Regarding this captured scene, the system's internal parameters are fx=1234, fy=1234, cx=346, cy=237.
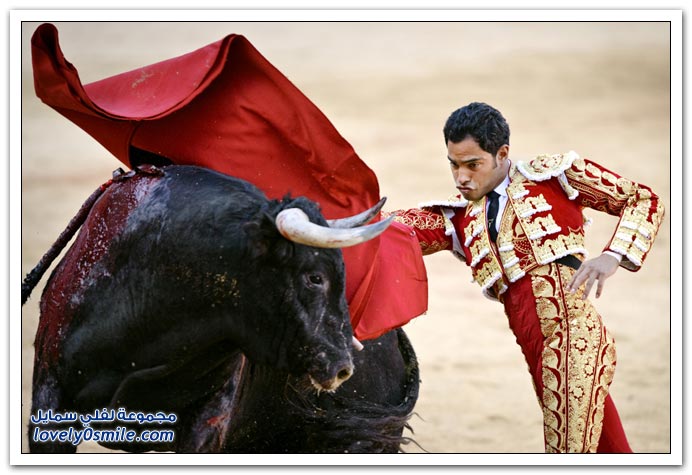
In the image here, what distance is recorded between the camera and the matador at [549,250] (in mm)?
4406

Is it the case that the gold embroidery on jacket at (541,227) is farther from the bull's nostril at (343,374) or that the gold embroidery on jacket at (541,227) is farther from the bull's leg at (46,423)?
the bull's leg at (46,423)

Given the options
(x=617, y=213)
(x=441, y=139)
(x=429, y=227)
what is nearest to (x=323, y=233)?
(x=429, y=227)

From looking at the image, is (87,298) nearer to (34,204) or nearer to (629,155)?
(34,204)

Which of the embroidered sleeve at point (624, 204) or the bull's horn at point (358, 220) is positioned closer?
the bull's horn at point (358, 220)

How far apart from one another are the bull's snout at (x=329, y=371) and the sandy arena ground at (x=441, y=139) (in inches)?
129

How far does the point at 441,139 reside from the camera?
15078 millimetres

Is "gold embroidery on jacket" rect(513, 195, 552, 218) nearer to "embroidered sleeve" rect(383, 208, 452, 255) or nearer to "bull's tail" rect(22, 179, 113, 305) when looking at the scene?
"embroidered sleeve" rect(383, 208, 452, 255)

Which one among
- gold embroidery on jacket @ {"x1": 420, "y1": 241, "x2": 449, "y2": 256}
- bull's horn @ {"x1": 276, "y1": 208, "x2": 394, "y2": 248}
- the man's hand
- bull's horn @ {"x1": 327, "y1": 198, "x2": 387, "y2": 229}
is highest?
bull's horn @ {"x1": 276, "y1": 208, "x2": 394, "y2": 248}

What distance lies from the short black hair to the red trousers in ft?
1.67

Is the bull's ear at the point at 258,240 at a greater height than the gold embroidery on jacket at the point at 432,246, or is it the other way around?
the bull's ear at the point at 258,240

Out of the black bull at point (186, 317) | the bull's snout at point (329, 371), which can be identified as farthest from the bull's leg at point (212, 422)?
the bull's snout at point (329, 371)

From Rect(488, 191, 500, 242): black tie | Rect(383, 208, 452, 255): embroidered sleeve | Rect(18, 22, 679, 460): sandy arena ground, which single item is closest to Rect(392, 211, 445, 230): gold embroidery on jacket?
Rect(383, 208, 452, 255): embroidered sleeve

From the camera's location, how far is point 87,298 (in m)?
4.01

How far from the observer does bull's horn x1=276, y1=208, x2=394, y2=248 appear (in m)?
3.57
